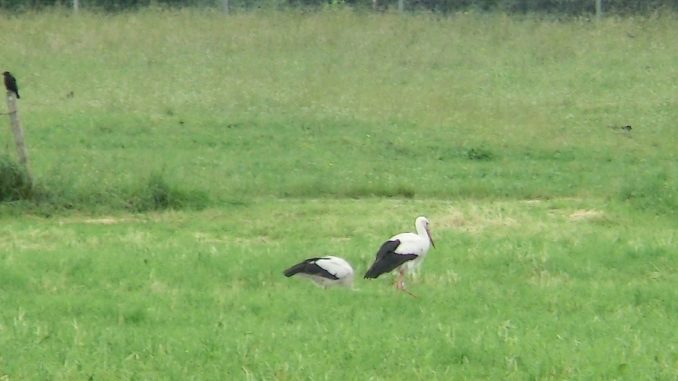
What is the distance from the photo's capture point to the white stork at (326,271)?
9922mm

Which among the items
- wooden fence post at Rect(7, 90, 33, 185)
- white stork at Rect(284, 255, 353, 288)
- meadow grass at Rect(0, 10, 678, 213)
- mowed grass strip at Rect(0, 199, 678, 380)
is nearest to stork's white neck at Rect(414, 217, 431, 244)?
mowed grass strip at Rect(0, 199, 678, 380)

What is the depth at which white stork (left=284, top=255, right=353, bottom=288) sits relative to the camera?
9922 mm

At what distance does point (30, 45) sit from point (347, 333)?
18.7 m

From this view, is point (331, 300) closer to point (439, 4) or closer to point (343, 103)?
point (343, 103)

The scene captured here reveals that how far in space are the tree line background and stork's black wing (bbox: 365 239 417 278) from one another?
1915 centimetres

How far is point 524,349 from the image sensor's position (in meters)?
7.84

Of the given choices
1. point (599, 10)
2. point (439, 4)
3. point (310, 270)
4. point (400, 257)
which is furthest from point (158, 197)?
point (599, 10)

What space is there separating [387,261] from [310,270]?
0.62 meters

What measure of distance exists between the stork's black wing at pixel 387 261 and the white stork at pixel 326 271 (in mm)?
236

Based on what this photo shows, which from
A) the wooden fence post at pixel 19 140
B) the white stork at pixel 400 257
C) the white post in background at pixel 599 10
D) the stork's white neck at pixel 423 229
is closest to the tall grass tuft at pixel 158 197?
the wooden fence post at pixel 19 140

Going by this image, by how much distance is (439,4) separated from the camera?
29.3 meters

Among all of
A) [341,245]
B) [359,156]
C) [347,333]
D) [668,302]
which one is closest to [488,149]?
[359,156]

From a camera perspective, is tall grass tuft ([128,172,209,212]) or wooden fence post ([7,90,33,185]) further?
tall grass tuft ([128,172,209,212])

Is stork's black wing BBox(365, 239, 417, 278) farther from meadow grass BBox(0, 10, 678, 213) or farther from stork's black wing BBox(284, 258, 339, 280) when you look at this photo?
meadow grass BBox(0, 10, 678, 213)
